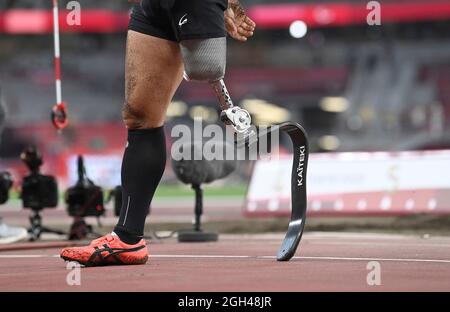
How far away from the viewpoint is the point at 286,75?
3931cm

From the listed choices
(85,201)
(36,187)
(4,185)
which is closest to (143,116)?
(85,201)

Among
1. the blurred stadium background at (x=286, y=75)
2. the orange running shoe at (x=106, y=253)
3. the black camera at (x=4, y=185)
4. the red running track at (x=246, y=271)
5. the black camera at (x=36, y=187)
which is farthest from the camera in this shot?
the blurred stadium background at (x=286, y=75)

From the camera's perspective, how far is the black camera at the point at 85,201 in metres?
8.10

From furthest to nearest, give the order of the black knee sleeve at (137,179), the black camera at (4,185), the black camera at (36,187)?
the black camera at (4,185)
the black camera at (36,187)
the black knee sleeve at (137,179)

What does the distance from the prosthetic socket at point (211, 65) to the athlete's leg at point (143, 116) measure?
226 mm

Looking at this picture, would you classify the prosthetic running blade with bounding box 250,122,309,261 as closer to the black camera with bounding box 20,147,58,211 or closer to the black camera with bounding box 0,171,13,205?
the black camera with bounding box 20,147,58,211

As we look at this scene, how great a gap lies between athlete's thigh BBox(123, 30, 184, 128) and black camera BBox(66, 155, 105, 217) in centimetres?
317

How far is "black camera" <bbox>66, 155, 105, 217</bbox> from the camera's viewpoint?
26.6ft

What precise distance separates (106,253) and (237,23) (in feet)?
4.65

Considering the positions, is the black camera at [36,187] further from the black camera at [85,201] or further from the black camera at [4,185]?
the black camera at [85,201]

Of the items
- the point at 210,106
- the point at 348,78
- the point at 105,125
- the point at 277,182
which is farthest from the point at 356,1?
the point at 277,182

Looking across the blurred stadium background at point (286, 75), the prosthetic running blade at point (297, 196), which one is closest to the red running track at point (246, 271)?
the prosthetic running blade at point (297, 196)

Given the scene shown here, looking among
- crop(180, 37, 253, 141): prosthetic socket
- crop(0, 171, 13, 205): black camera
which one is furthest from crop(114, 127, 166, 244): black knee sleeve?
crop(0, 171, 13, 205): black camera
